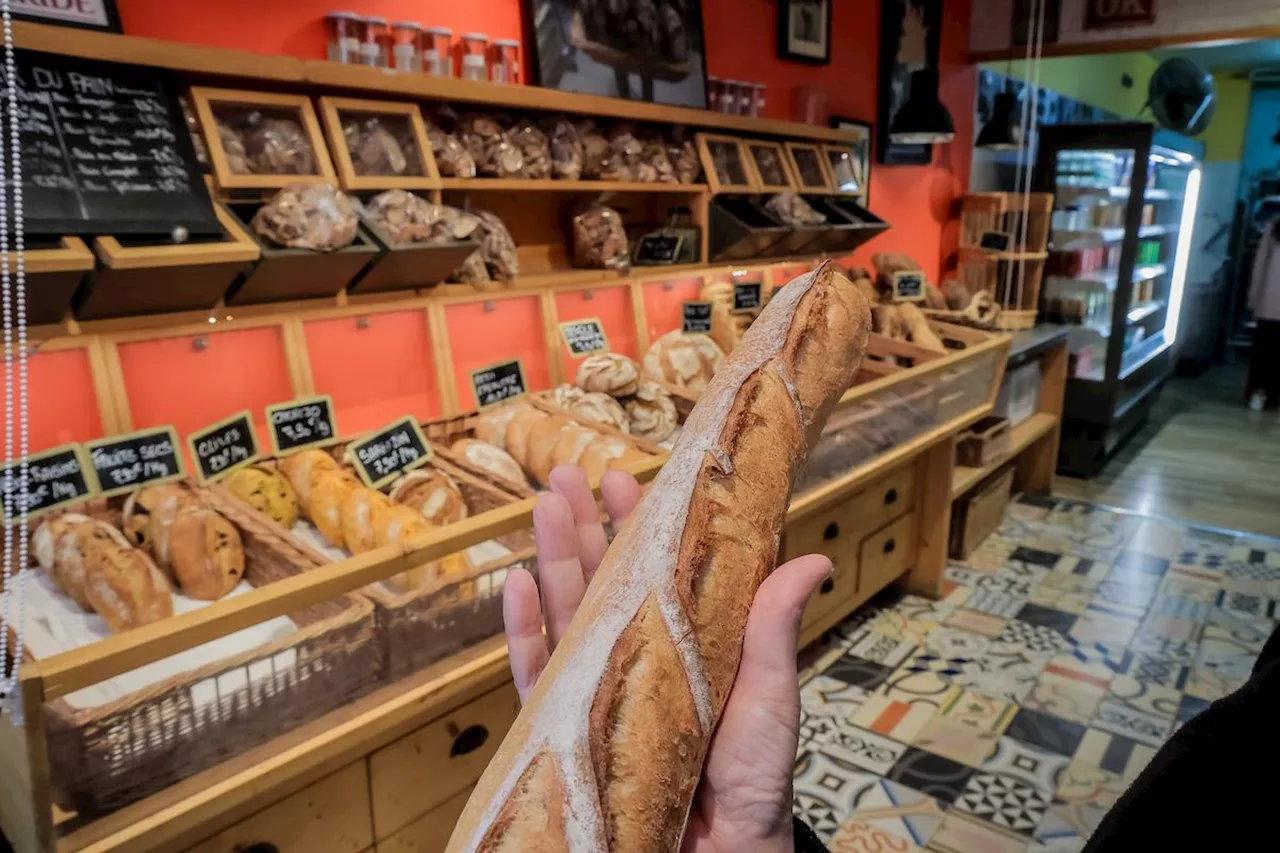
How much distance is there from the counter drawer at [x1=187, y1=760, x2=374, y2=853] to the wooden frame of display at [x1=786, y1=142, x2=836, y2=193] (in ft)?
8.97

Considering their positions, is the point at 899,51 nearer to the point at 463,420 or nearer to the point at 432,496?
the point at 463,420

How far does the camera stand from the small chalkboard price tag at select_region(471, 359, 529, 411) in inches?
88.4

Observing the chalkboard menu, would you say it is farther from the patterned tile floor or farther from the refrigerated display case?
the refrigerated display case

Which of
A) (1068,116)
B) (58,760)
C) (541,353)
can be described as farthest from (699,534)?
(1068,116)

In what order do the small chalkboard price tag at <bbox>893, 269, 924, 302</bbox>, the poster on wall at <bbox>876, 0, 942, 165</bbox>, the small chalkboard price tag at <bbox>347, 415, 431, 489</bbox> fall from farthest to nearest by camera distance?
the poster on wall at <bbox>876, 0, 942, 165</bbox> → the small chalkboard price tag at <bbox>893, 269, 924, 302</bbox> → the small chalkboard price tag at <bbox>347, 415, 431, 489</bbox>

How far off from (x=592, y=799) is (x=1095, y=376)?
567cm

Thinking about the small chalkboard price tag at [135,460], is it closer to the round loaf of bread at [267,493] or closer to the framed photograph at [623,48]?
the round loaf of bread at [267,493]

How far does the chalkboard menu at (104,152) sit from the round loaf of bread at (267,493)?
496 millimetres

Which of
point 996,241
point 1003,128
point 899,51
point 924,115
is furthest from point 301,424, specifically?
point 996,241

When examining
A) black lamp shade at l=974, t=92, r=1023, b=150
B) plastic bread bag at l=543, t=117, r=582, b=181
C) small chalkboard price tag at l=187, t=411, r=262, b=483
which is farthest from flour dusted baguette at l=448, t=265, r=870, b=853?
black lamp shade at l=974, t=92, r=1023, b=150

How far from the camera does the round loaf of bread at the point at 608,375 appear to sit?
2320 mm

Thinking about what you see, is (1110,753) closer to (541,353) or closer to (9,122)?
(541,353)

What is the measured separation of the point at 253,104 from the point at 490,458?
3.09 feet

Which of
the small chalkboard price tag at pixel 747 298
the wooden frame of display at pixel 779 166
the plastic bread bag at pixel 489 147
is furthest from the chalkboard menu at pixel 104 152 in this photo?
the wooden frame of display at pixel 779 166
